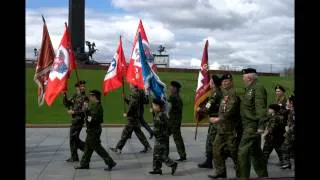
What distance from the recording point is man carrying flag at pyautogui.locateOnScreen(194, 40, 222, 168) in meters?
10.7

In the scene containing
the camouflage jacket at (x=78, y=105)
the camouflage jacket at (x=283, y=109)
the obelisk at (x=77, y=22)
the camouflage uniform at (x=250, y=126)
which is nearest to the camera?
the camouflage uniform at (x=250, y=126)

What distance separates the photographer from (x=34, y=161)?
39.7 feet

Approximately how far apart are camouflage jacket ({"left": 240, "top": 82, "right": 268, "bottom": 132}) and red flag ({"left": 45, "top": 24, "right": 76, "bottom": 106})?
332cm

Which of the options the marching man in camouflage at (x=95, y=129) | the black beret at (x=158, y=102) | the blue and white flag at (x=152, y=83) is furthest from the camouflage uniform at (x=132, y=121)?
the black beret at (x=158, y=102)

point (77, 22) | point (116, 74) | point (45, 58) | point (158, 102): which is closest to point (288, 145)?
point (158, 102)

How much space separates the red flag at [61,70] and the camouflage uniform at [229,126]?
297 centimetres

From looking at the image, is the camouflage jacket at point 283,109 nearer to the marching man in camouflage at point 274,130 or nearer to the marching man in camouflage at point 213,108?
the marching man in camouflage at point 274,130

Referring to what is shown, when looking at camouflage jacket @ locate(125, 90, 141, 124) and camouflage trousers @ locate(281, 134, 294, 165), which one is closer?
camouflage trousers @ locate(281, 134, 294, 165)

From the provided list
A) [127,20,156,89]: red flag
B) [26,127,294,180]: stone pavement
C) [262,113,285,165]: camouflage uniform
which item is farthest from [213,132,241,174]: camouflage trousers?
[127,20,156,89]: red flag

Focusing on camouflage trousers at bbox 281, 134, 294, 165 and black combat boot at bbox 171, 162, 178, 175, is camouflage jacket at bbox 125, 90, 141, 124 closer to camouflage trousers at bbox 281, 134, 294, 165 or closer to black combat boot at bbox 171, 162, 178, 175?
black combat boot at bbox 171, 162, 178, 175

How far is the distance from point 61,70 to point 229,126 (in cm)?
346

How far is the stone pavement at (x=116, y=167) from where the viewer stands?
10305mm
